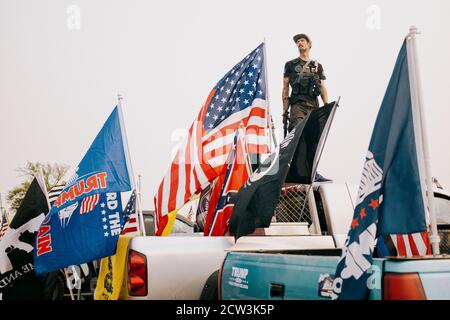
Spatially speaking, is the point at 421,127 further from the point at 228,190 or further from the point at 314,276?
the point at 228,190

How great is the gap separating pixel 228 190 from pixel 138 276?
5.73ft

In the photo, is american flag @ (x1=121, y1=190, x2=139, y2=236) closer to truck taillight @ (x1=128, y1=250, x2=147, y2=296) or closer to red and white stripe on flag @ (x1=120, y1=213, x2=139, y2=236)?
red and white stripe on flag @ (x1=120, y1=213, x2=139, y2=236)

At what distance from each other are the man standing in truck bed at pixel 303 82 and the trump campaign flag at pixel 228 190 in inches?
74.2

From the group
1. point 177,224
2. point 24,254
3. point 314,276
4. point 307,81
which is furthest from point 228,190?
point 177,224

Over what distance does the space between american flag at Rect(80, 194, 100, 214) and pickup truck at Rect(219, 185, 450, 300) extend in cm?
218

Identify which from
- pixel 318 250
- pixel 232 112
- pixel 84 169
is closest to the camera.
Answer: pixel 318 250

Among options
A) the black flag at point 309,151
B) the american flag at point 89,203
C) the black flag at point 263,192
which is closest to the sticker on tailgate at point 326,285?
the black flag at point 263,192

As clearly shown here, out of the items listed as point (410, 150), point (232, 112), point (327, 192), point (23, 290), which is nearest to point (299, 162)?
point (327, 192)

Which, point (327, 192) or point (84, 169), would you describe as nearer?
point (327, 192)

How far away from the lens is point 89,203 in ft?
20.0

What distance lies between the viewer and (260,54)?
8.32m
